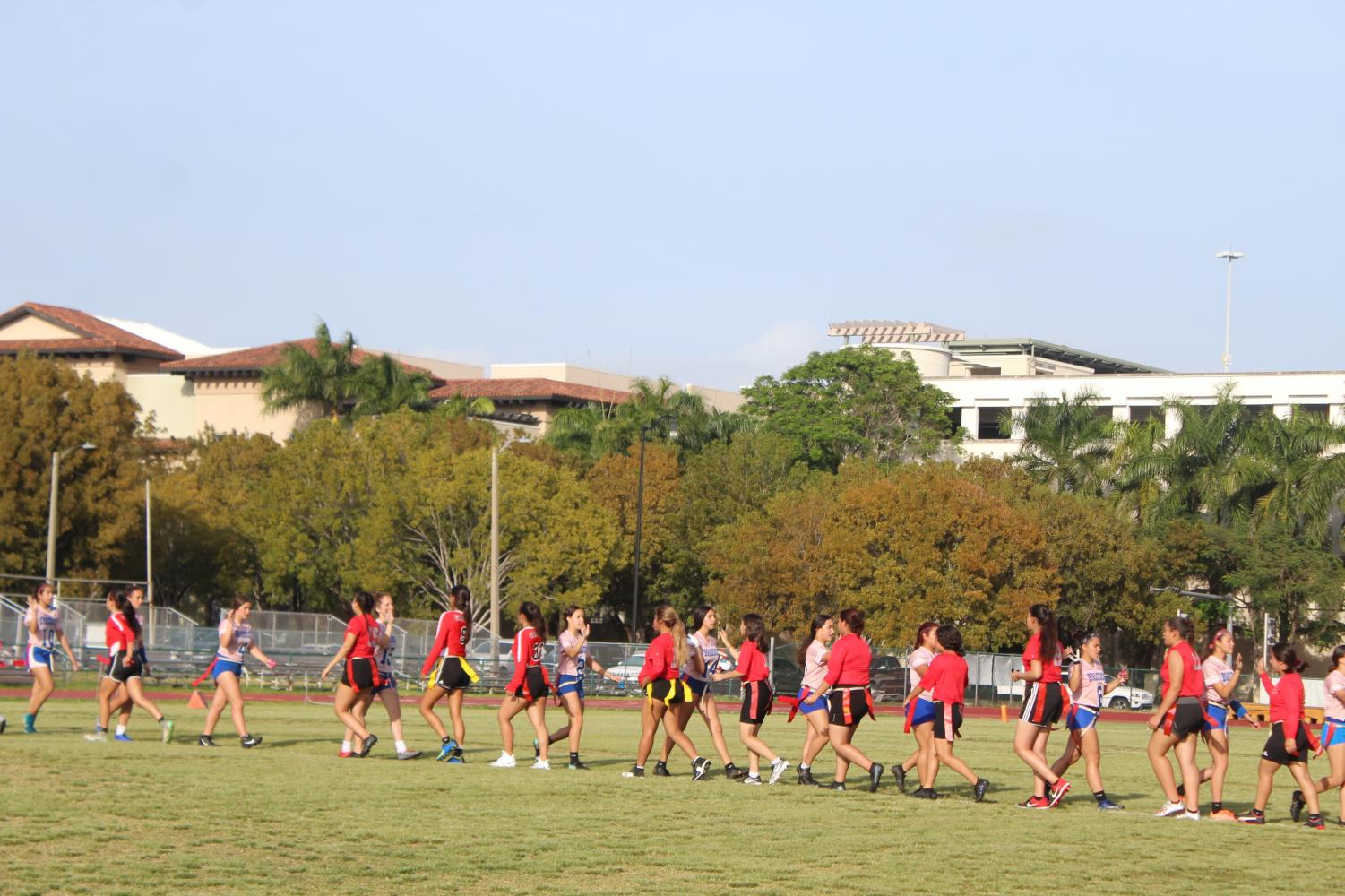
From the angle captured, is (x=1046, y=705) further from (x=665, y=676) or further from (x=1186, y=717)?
(x=665, y=676)

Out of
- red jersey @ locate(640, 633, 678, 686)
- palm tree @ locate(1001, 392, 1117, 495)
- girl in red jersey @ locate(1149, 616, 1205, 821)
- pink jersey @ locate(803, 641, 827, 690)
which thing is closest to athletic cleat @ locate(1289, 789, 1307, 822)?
girl in red jersey @ locate(1149, 616, 1205, 821)

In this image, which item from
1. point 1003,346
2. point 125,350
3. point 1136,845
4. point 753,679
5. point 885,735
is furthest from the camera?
point 1003,346

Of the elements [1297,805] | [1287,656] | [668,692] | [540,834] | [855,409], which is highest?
[855,409]

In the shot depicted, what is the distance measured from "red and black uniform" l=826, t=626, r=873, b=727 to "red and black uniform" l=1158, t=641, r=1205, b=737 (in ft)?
9.70

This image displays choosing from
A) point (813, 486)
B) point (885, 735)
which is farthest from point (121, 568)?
point (885, 735)

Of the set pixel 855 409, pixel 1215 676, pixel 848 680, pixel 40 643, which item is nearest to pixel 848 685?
pixel 848 680

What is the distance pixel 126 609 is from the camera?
19328 millimetres

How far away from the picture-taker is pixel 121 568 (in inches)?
2562

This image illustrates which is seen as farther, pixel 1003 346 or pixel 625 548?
pixel 1003 346

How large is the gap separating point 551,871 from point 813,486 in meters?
55.5

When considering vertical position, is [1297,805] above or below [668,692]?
below

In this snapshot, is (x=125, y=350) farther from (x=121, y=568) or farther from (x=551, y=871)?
(x=551, y=871)

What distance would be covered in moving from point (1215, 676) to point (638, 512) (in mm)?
47880

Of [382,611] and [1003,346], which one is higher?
[1003,346]
